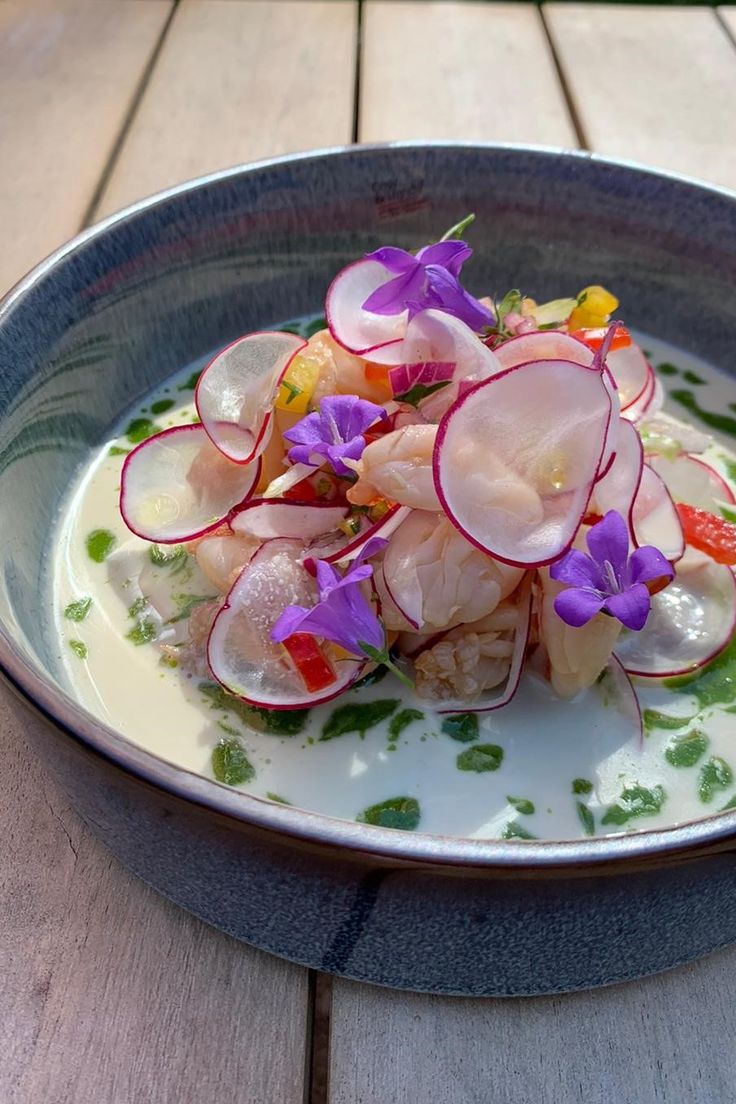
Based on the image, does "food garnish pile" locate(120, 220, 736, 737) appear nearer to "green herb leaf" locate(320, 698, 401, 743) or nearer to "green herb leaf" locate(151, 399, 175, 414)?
"green herb leaf" locate(320, 698, 401, 743)

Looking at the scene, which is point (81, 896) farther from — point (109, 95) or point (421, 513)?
point (109, 95)

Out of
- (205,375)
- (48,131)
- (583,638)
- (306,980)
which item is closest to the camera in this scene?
(306,980)

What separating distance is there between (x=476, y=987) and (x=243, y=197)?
3.45 feet

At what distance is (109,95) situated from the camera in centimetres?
212

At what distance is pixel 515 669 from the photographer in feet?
3.07

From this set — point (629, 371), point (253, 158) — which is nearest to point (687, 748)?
point (629, 371)

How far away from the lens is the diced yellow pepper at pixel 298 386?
3.40 feet

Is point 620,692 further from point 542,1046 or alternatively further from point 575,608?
point 542,1046

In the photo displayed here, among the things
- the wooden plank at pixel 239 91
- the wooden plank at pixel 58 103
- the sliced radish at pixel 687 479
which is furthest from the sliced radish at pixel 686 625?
the wooden plank at pixel 239 91

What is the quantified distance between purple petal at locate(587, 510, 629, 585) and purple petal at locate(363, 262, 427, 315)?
317 mm

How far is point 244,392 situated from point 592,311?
406 mm

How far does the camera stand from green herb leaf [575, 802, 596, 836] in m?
0.85

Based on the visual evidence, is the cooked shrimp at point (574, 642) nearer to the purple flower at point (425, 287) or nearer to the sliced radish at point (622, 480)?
the sliced radish at point (622, 480)

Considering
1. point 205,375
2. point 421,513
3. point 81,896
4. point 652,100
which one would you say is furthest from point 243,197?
point 652,100
